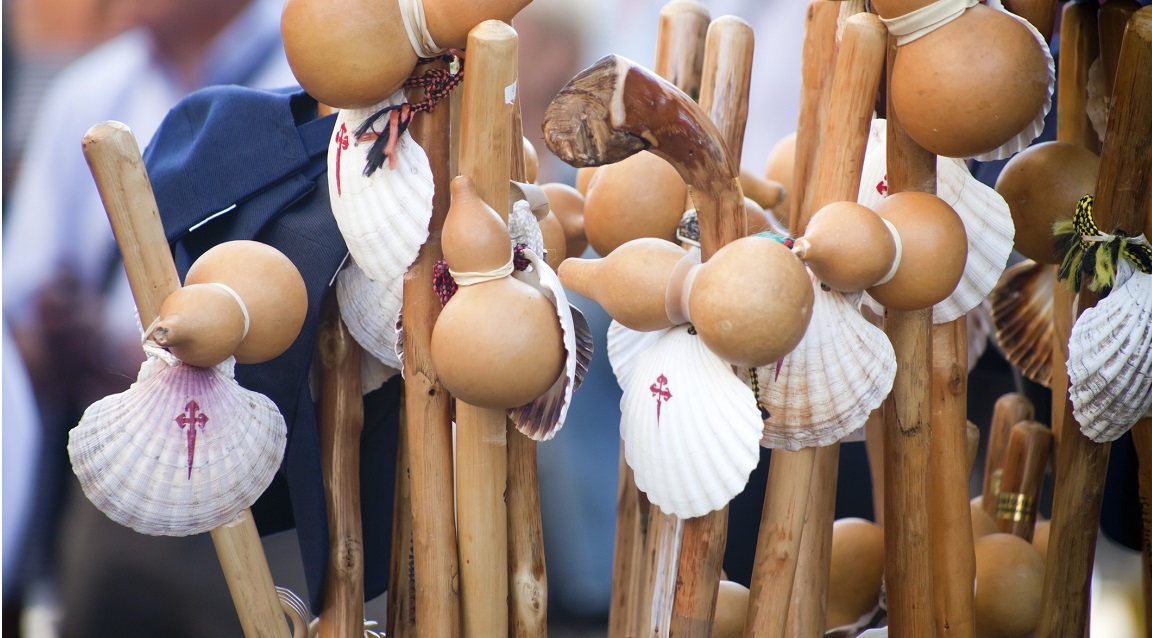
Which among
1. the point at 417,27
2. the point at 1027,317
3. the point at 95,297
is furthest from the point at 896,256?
the point at 95,297

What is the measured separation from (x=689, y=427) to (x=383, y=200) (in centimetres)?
19

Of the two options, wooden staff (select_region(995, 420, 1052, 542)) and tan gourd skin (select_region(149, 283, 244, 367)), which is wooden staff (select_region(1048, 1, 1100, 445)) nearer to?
wooden staff (select_region(995, 420, 1052, 542))

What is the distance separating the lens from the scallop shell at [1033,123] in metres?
0.43

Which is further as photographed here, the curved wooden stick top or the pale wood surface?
the pale wood surface

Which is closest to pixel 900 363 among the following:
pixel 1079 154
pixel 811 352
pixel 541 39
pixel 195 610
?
pixel 811 352

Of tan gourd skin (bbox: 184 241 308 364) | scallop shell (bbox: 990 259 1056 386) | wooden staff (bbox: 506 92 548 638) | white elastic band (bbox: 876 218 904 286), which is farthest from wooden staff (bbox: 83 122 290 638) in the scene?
scallop shell (bbox: 990 259 1056 386)

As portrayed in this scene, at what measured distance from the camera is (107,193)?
1.48 ft

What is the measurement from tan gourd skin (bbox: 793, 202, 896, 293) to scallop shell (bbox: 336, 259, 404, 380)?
0.78 ft

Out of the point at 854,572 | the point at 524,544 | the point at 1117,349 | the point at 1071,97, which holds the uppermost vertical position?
the point at 1071,97

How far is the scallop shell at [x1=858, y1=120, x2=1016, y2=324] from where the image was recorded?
0.50 meters

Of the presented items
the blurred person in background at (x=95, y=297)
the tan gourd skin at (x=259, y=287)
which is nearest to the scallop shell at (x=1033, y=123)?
the tan gourd skin at (x=259, y=287)

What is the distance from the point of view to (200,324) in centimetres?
42

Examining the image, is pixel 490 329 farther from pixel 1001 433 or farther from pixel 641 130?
pixel 1001 433

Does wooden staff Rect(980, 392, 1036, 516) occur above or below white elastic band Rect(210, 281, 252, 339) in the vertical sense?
below
